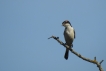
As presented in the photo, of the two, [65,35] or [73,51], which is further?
[65,35]

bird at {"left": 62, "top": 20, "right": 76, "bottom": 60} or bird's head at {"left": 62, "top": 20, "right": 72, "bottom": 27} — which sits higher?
bird's head at {"left": 62, "top": 20, "right": 72, "bottom": 27}

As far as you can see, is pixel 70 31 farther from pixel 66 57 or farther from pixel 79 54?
pixel 79 54

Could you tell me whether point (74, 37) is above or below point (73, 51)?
above

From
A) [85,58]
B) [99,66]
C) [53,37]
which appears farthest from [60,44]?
[99,66]

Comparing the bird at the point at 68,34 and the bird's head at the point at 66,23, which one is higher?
the bird's head at the point at 66,23

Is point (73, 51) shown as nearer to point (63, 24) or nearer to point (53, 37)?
point (53, 37)

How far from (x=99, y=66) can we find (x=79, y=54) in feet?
3.04

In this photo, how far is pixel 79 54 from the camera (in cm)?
763

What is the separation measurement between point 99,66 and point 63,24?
3.98 metres

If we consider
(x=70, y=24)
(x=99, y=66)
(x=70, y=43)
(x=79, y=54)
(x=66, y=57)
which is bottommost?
(x=99, y=66)

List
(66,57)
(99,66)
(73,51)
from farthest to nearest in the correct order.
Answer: (66,57) → (73,51) → (99,66)

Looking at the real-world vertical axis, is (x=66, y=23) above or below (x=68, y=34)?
above

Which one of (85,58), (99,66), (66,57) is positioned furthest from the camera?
(66,57)

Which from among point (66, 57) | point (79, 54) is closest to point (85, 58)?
point (79, 54)
